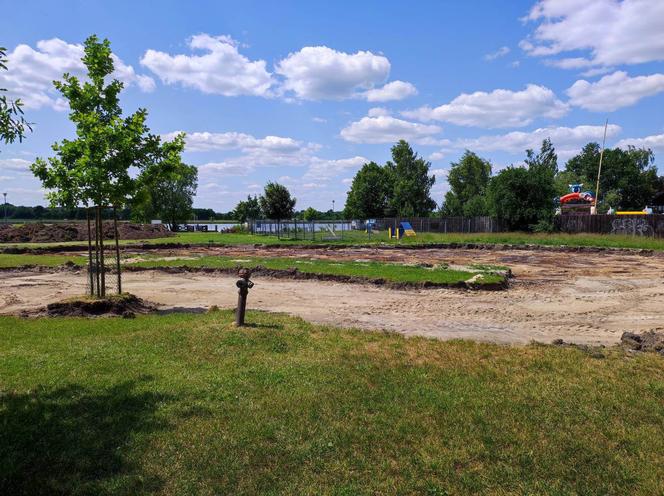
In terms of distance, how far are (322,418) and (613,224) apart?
158 feet

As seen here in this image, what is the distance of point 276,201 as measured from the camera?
81.0 meters

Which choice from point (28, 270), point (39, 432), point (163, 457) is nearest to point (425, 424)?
point (163, 457)

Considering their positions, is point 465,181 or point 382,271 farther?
point 465,181

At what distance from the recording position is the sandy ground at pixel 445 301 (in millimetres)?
11094

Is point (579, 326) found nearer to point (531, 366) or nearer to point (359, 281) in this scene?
point (531, 366)

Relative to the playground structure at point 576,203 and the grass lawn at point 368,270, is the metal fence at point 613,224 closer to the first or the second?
the playground structure at point 576,203

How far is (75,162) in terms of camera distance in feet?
38.9

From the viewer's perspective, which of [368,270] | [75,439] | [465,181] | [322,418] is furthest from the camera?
[465,181]

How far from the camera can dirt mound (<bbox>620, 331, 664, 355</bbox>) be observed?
870 cm

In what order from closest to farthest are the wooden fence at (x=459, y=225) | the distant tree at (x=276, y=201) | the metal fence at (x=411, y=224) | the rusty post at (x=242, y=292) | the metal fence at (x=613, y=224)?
the rusty post at (x=242, y=292) → the metal fence at (x=613, y=224) → the metal fence at (x=411, y=224) → the wooden fence at (x=459, y=225) → the distant tree at (x=276, y=201)

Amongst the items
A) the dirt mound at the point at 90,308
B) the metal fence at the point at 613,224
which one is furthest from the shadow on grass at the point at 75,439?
the metal fence at the point at 613,224

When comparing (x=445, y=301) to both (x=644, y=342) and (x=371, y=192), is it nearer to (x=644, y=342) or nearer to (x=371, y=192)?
(x=644, y=342)

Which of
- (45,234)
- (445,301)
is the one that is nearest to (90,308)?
(445,301)

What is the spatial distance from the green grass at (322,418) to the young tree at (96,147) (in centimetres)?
463
